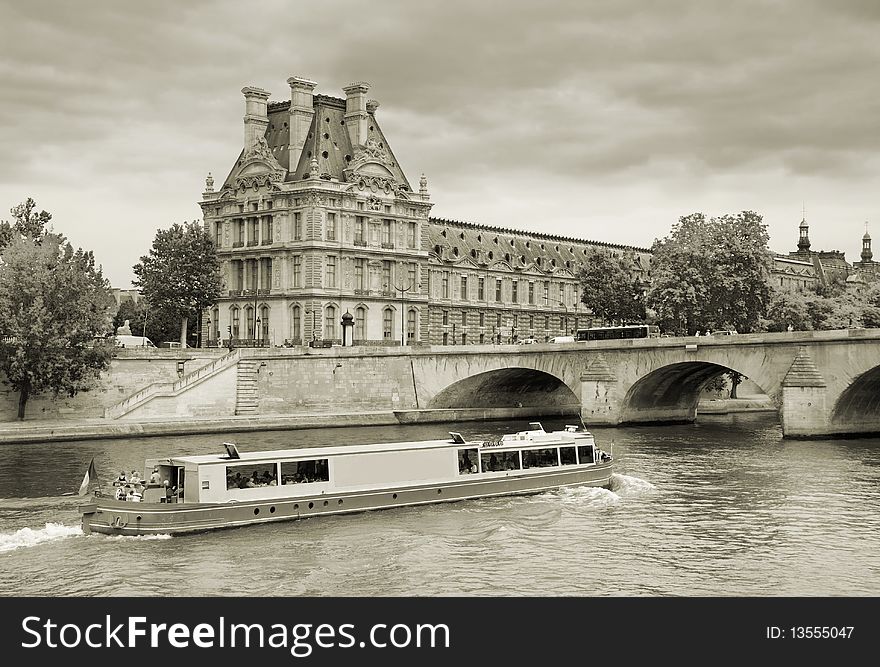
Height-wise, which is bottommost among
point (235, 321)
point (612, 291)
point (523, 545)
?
point (523, 545)

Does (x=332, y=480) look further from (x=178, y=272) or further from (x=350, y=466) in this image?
(x=178, y=272)

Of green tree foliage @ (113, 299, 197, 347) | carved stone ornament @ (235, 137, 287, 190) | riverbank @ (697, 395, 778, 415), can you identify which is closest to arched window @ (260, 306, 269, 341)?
green tree foliage @ (113, 299, 197, 347)

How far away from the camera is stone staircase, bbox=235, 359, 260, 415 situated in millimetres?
81875

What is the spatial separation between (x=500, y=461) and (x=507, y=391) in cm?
4638

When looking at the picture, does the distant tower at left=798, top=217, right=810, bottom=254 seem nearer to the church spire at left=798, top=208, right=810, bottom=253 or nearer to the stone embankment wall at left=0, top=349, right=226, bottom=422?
the church spire at left=798, top=208, right=810, bottom=253

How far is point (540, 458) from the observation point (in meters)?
47.6

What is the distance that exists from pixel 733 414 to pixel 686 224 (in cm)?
1690

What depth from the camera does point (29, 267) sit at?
234 feet

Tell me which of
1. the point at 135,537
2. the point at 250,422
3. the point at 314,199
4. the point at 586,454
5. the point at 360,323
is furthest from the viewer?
the point at 360,323

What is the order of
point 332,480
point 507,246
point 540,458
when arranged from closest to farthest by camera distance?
point 332,480, point 540,458, point 507,246

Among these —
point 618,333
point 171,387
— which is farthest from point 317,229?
point 618,333

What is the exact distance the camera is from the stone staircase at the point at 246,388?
81875mm
